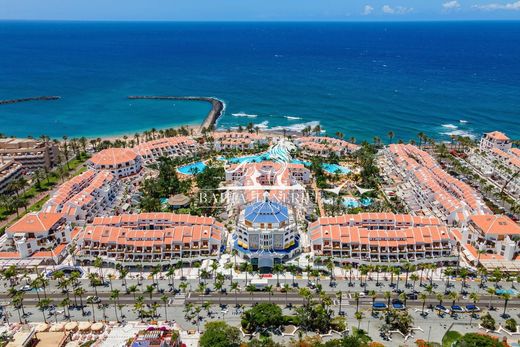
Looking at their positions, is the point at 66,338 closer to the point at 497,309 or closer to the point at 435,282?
the point at 435,282

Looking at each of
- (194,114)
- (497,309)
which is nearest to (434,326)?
(497,309)

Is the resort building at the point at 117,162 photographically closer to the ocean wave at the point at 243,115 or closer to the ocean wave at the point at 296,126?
the ocean wave at the point at 296,126

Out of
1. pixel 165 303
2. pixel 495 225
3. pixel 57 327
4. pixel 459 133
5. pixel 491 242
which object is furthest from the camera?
pixel 459 133

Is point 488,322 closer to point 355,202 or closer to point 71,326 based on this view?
point 355,202

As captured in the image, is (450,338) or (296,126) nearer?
(450,338)

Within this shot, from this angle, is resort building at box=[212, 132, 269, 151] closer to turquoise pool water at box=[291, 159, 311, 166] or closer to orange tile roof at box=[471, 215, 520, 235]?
turquoise pool water at box=[291, 159, 311, 166]

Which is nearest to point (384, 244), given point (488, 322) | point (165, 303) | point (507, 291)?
point (507, 291)

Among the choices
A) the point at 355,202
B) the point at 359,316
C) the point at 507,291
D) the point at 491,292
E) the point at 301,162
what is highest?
the point at 301,162
